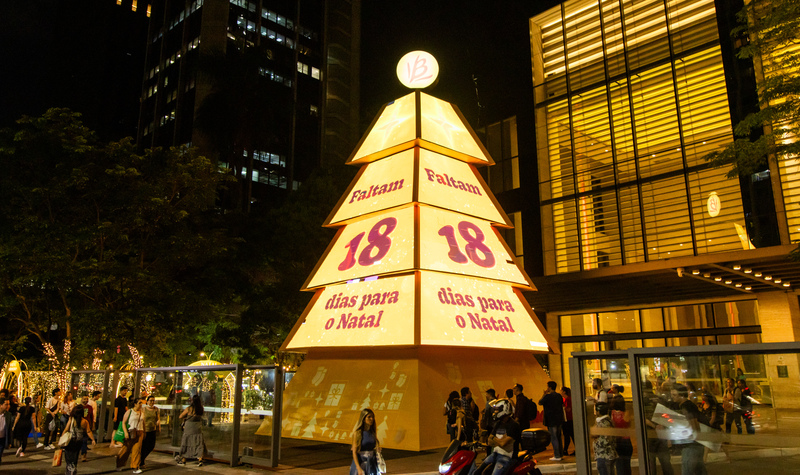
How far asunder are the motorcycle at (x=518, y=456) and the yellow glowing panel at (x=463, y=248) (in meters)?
7.47

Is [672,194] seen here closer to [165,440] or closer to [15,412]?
[165,440]

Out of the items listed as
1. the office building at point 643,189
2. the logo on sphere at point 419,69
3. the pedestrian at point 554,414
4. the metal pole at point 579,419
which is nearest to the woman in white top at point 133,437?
the pedestrian at point 554,414

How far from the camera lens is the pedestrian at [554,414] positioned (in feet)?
44.9

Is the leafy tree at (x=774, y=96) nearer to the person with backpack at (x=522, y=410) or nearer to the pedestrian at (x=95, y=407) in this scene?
the person with backpack at (x=522, y=410)

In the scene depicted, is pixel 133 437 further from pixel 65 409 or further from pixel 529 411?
pixel 529 411

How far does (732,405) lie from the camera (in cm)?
552

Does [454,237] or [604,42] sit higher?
[604,42]

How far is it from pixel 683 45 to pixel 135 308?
26.6 meters

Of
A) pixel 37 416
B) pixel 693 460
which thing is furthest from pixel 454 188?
pixel 37 416

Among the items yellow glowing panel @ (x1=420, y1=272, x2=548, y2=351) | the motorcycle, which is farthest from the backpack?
the motorcycle

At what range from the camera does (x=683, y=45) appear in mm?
25266

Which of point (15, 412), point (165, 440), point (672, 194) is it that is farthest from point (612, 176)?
point (15, 412)

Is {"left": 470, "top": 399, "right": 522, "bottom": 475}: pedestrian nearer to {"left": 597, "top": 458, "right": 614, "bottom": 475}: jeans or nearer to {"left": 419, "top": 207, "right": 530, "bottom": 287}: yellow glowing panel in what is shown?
{"left": 597, "top": 458, "right": 614, "bottom": 475}: jeans

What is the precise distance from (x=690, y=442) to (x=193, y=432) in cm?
A: 1190
